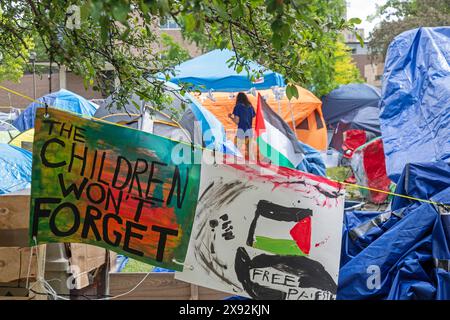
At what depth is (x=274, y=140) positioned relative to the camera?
9.13 m

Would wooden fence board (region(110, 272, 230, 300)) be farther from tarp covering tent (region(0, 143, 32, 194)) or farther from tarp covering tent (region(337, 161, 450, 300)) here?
tarp covering tent (region(0, 143, 32, 194))

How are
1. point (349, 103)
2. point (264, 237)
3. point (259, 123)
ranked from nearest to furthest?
1. point (264, 237)
2. point (259, 123)
3. point (349, 103)

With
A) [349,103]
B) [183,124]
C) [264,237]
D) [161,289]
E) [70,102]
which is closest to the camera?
[264,237]

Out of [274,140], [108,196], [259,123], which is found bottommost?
[108,196]

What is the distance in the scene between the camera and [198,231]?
382 cm

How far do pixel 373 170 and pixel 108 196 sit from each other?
7.14m

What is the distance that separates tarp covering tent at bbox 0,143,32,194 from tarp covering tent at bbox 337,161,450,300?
14.9 feet

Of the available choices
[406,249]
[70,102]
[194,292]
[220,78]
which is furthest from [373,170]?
[70,102]

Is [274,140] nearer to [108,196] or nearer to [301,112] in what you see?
[108,196]

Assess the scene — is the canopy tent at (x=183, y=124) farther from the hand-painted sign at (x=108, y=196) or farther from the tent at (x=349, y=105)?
the tent at (x=349, y=105)

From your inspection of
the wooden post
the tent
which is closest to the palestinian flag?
the wooden post

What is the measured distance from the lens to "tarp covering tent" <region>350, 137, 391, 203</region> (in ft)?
32.5

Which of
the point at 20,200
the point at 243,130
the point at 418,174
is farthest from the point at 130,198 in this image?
the point at 243,130
